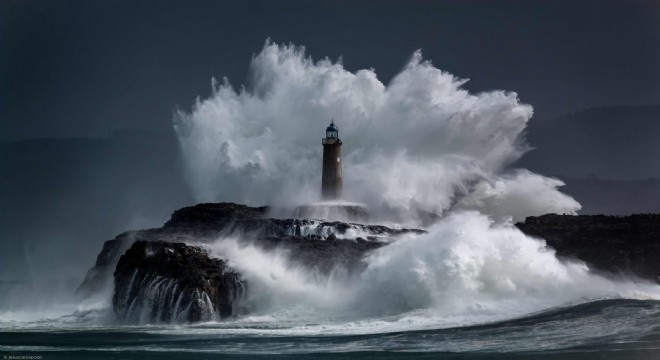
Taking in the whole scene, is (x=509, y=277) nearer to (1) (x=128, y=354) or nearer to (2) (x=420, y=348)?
(2) (x=420, y=348)

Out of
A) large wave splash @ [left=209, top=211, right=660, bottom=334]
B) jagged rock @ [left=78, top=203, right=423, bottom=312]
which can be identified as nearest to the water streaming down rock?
jagged rock @ [left=78, top=203, right=423, bottom=312]

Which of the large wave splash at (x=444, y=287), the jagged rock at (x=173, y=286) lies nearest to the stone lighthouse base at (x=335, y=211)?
the large wave splash at (x=444, y=287)

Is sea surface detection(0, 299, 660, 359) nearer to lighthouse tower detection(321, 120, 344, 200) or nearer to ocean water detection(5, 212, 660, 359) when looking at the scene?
ocean water detection(5, 212, 660, 359)

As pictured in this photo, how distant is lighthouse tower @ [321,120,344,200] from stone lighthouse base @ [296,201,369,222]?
0.74m

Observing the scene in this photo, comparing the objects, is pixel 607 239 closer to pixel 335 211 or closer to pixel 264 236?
pixel 335 211

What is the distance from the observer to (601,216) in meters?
51.7

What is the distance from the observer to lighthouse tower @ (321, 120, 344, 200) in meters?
55.3

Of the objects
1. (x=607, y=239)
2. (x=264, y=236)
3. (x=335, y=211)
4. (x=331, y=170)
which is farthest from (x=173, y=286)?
(x=607, y=239)

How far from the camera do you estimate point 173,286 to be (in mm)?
37438

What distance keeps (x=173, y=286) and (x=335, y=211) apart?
57.4 ft

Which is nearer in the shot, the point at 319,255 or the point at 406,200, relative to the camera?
the point at 319,255

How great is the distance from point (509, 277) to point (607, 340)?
9.45 m

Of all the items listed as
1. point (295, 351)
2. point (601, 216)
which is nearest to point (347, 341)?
point (295, 351)

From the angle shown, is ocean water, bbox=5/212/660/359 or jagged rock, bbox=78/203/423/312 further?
jagged rock, bbox=78/203/423/312
